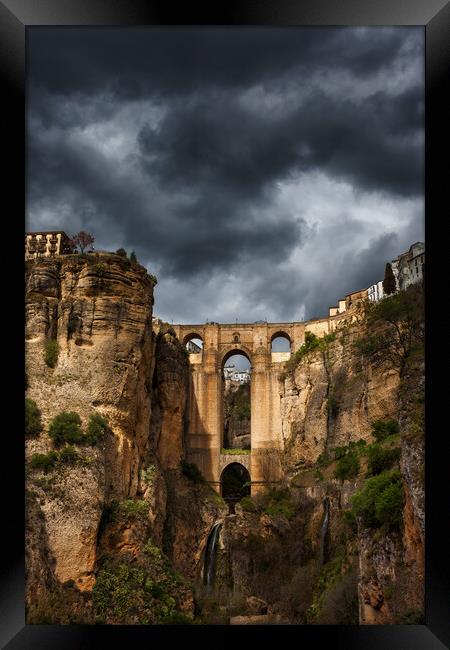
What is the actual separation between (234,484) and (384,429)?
562 inches

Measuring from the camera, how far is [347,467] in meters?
22.5

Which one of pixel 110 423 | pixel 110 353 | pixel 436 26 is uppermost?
pixel 436 26

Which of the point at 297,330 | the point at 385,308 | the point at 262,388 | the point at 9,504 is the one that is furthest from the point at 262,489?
the point at 9,504

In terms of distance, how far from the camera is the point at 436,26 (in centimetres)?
409

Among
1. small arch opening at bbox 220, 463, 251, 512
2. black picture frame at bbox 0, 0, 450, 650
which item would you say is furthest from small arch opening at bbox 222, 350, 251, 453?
black picture frame at bbox 0, 0, 450, 650

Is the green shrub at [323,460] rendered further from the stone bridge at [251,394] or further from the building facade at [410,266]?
the building facade at [410,266]

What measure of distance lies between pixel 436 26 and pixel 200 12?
139cm

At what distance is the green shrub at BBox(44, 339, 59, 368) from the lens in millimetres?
17375

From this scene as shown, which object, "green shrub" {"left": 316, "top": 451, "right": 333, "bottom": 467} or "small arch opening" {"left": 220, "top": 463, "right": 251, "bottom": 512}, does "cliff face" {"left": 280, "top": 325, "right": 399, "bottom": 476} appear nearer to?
"green shrub" {"left": 316, "top": 451, "right": 333, "bottom": 467}

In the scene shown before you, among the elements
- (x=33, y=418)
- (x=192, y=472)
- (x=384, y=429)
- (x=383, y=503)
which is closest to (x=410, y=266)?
(x=384, y=429)

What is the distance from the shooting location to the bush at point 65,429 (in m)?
15.8

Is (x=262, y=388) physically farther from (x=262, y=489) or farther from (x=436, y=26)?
(x=436, y=26)

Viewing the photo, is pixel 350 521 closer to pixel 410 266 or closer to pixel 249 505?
pixel 249 505

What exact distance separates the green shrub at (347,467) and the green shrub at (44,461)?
10.1m
